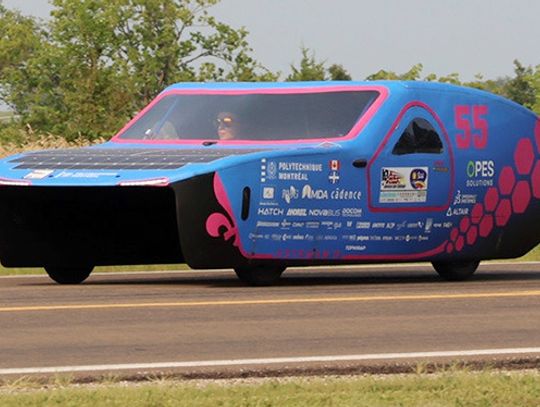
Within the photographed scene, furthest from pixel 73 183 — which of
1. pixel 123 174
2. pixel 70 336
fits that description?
pixel 70 336

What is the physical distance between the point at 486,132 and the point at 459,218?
2.96ft

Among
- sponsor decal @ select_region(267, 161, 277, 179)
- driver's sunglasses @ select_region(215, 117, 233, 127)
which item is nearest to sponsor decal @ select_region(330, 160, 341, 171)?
sponsor decal @ select_region(267, 161, 277, 179)

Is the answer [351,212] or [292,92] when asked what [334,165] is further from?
[292,92]

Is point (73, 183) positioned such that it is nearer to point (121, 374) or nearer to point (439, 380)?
point (121, 374)

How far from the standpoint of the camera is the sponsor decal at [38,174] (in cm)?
1469

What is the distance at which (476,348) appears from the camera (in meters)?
10.6

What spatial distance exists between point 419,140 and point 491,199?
1.19 meters

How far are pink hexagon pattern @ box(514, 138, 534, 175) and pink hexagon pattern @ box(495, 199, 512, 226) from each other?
34cm

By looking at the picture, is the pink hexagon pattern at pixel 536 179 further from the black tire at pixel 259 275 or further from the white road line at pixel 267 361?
the white road line at pixel 267 361

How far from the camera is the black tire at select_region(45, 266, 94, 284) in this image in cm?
1595

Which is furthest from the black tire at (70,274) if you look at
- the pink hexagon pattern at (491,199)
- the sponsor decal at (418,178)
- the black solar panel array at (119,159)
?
the pink hexagon pattern at (491,199)

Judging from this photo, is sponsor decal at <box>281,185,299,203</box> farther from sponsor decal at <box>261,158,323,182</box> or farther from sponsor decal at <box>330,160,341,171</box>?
sponsor decal at <box>330,160,341,171</box>

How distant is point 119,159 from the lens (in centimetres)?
1503

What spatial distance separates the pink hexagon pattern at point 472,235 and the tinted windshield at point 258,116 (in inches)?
64.9
